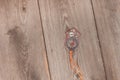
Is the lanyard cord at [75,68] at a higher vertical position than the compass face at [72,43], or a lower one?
lower

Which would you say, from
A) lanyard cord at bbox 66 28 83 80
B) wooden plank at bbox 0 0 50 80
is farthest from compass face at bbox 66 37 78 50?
wooden plank at bbox 0 0 50 80

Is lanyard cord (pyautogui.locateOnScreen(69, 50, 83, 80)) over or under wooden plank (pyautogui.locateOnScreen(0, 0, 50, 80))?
under

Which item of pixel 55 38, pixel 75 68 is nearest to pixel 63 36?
pixel 55 38

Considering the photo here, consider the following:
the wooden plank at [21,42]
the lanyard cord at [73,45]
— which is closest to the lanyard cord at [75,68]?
the lanyard cord at [73,45]

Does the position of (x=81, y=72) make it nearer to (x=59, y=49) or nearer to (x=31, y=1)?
(x=59, y=49)

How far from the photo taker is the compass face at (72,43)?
98cm

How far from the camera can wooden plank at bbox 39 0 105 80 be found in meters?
0.96

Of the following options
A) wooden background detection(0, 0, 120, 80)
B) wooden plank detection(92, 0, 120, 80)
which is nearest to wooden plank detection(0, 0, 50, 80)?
wooden background detection(0, 0, 120, 80)

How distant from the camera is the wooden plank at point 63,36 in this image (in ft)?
3.16

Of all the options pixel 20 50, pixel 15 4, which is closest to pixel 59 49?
pixel 20 50

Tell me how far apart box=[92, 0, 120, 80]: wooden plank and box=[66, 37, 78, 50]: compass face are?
11 centimetres

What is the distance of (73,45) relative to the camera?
98 centimetres

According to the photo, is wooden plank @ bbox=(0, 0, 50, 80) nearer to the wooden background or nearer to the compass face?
the wooden background

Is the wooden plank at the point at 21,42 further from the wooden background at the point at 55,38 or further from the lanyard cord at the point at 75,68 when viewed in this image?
the lanyard cord at the point at 75,68
